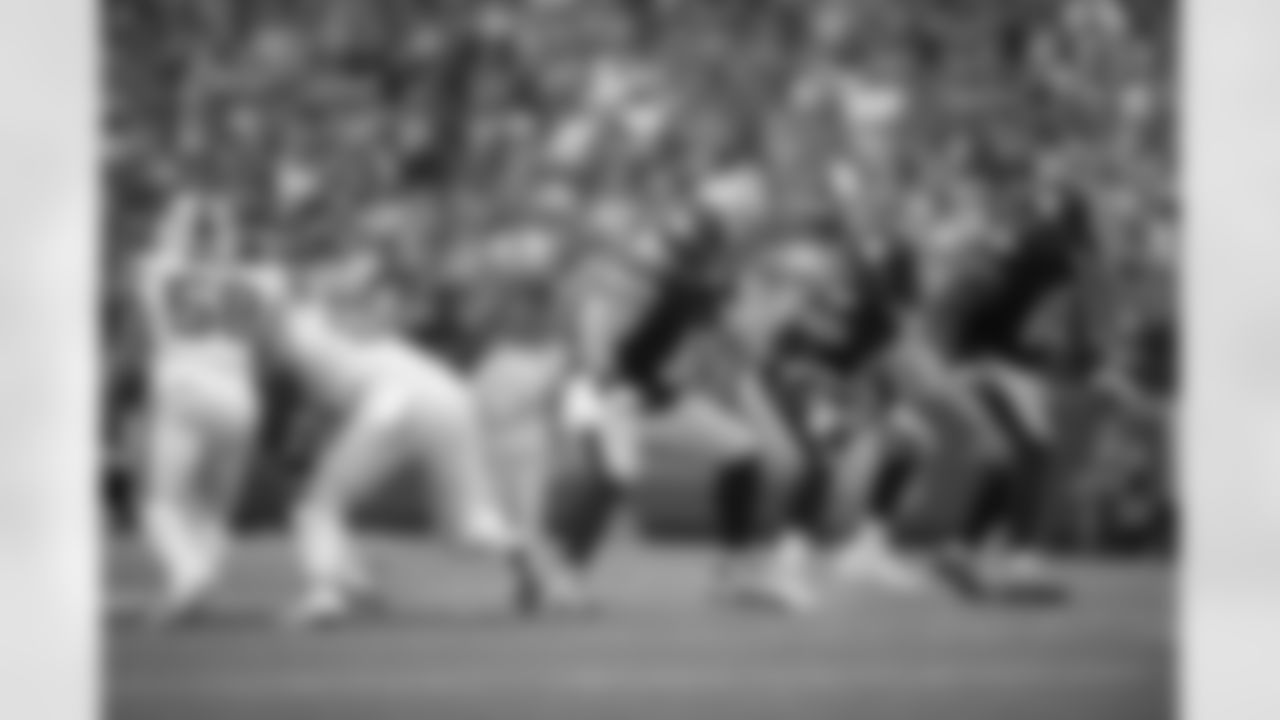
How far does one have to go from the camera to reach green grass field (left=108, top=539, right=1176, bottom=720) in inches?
218

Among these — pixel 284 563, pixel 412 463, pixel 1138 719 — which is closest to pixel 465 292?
pixel 412 463

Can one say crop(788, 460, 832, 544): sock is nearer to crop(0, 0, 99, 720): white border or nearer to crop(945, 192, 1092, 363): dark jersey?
crop(945, 192, 1092, 363): dark jersey

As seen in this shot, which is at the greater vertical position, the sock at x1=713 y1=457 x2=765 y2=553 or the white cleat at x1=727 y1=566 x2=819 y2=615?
the sock at x1=713 y1=457 x2=765 y2=553

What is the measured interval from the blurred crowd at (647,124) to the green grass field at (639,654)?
0.43 metres

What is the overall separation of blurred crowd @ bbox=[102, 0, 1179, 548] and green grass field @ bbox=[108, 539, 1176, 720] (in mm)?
433

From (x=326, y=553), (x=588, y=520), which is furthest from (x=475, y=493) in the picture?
(x=326, y=553)

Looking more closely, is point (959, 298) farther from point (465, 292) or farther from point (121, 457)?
point (121, 457)

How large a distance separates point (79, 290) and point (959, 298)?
7.05 ft

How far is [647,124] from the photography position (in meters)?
5.58

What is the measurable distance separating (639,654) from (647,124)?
1296 millimetres

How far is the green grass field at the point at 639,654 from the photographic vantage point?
18.1ft

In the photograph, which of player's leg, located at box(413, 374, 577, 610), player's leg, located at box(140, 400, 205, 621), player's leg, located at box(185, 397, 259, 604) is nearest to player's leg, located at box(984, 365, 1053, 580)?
player's leg, located at box(413, 374, 577, 610)

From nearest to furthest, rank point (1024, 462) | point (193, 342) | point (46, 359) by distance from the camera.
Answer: point (46, 359), point (193, 342), point (1024, 462)

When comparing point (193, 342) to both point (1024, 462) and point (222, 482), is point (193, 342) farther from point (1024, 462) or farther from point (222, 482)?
point (1024, 462)
